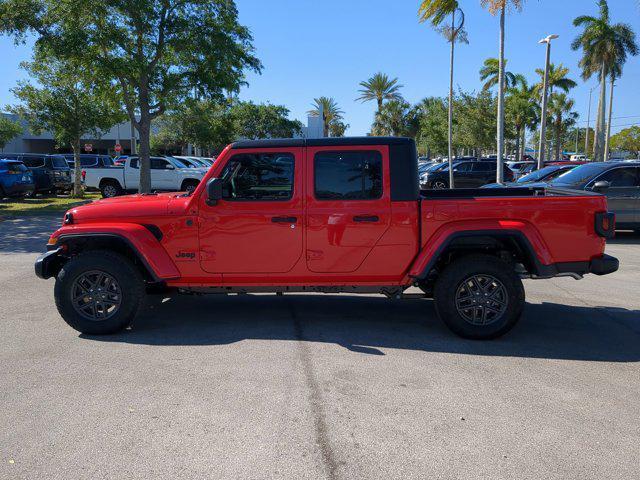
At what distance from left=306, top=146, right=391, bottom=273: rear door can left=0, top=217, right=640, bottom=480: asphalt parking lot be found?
83 cm

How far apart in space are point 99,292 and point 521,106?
4484cm

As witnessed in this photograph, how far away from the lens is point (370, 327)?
5672 mm

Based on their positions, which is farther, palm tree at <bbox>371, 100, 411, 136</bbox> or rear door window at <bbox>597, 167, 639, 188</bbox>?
palm tree at <bbox>371, 100, 411, 136</bbox>

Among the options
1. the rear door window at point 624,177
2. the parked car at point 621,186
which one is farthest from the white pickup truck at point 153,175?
the rear door window at point 624,177

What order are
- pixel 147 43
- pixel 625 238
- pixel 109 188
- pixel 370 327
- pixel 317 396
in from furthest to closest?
pixel 109 188 < pixel 147 43 < pixel 625 238 < pixel 370 327 < pixel 317 396

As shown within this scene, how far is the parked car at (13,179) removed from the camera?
66.0 feet

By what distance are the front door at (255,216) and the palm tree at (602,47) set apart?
3818 cm

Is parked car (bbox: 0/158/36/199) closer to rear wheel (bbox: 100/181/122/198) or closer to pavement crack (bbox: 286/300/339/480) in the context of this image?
rear wheel (bbox: 100/181/122/198)

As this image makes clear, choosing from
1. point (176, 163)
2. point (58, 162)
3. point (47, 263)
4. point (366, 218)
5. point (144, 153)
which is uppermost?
point (144, 153)

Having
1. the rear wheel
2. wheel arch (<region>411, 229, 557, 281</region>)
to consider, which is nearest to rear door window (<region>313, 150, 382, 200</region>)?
wheel arch (<region>411, 229, 557, 281</region>)

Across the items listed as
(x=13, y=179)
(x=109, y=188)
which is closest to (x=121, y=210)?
(x=109, y=188)

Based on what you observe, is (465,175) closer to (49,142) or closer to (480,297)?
(480,297)

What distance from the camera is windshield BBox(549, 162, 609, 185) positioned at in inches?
470

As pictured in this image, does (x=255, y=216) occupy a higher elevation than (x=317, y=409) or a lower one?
higher
